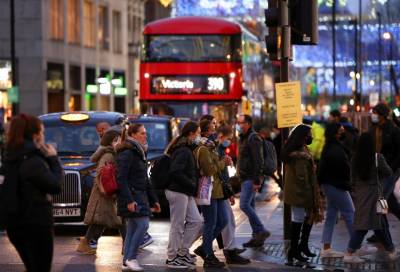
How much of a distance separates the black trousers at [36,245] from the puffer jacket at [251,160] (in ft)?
22.8

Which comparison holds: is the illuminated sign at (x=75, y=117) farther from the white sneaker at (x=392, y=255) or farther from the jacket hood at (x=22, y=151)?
the jacket hood at (x=22, y=151)

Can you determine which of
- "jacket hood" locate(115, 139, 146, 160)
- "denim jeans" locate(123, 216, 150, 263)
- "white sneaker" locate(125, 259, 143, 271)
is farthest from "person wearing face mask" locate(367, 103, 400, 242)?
"white sneaker" locate(125, 259, 143, 271)

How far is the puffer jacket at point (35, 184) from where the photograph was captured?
29.9 feet

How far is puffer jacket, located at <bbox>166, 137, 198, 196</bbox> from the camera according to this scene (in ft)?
43.7

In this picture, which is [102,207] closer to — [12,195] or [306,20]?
[306,20]

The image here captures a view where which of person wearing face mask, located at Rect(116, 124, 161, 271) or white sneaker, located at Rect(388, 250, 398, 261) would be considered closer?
person wearing face mask, located at Rect(116, 124, 161, 271)

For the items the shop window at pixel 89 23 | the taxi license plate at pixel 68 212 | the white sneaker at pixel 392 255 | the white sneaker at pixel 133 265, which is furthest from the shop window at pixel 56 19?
A: the white sneaker at pixel 133 265

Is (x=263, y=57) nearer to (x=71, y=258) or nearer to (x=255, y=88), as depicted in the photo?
(x=255, y=88)

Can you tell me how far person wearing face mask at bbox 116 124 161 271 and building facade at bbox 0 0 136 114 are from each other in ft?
112

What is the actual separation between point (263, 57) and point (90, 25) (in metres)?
20.0

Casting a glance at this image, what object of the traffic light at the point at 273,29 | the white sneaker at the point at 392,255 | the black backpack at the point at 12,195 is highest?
the traffic light at the point at 273,29

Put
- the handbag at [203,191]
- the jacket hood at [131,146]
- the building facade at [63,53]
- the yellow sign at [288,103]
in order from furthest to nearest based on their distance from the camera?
the building facade at [63,53], the yellow sign at [288,103], the handbag at [203,191], the jacket hood at [131,146]

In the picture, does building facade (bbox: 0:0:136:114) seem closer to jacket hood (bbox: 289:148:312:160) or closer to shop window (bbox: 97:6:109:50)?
shop window (bbox: 97:6:109:50)

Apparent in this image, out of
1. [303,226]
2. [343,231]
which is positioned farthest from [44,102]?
[303,226]
